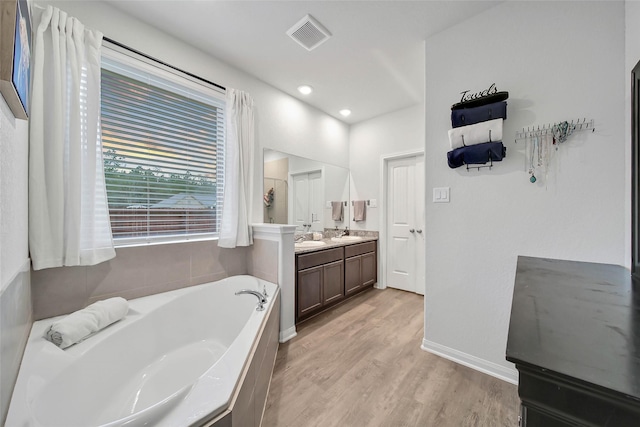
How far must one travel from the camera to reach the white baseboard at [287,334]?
2.15 m

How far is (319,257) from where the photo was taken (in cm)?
267

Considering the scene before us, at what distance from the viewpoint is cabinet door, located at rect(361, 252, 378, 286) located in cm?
338

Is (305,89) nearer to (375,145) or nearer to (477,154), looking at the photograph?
(375,145)

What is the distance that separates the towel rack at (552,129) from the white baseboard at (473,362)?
5.13 feet

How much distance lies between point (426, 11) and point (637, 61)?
3.99 ft

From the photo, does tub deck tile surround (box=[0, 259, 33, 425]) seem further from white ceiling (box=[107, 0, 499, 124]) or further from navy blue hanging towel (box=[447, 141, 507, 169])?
navy blue hanging towel (box=[447, 141, 507, 169])

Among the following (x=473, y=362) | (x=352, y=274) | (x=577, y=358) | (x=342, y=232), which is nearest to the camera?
(x=577, y=358)

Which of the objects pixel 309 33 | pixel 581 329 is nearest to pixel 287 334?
pixel 581 329

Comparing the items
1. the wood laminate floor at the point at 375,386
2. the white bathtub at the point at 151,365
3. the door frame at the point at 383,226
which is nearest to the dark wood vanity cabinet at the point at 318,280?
the wood laminate floor at the point at 375,386

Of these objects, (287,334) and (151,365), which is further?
(287,334)

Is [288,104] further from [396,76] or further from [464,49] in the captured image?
[464,49]

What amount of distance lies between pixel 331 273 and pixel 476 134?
1940mm

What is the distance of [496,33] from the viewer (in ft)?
Result: 5.64

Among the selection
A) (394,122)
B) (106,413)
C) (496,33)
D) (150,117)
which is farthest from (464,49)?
(106,413)
